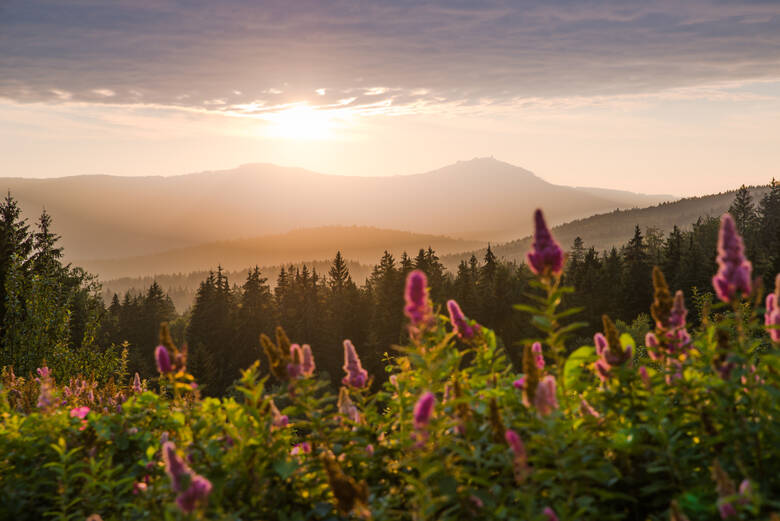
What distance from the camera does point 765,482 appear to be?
390 centimetres

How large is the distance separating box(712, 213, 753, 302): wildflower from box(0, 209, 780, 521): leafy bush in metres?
0.02

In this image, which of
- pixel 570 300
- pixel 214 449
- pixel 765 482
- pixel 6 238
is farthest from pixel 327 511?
pixel 570 300

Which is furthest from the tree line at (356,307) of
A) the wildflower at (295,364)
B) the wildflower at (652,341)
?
the wildflower at (295,364)

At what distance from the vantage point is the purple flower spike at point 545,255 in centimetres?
431

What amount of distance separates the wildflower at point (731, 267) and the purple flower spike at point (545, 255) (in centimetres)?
107

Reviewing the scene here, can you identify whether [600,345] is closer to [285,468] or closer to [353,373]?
[353,373]

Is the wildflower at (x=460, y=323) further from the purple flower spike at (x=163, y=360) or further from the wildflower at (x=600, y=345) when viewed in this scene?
the purple flower spike at (x=163, y=360)

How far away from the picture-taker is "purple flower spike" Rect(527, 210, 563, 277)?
4309 mm

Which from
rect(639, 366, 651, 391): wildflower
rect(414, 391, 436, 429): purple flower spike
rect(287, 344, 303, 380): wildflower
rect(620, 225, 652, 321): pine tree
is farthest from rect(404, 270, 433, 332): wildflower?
rect(620, 225, 652, 321): pine tree

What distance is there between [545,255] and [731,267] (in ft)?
4.26

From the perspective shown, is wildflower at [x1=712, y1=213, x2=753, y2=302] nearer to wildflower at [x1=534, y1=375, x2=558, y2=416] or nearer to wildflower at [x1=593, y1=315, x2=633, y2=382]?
wildflower at [x1=593, y1=315, x2=633, y2=382]

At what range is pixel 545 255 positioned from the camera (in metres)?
4.33

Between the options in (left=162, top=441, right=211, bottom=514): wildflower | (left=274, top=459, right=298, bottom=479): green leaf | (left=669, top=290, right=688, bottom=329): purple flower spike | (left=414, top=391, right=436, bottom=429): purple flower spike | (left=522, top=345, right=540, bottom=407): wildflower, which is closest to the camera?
(left=162, top=441, right=211, bottom=514): wildflower

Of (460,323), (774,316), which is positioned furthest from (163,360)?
(774,316)
